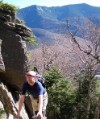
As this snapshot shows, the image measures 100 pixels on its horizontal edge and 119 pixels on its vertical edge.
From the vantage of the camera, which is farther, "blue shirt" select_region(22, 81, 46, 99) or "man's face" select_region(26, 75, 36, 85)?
"blue shirt" select_region(22, 81, 46, 99)

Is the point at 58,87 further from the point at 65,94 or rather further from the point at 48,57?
the point at 48,57

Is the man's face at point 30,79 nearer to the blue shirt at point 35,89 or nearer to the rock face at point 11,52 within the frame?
the blue shirt at point 35,89

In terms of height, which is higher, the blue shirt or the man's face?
the man's face

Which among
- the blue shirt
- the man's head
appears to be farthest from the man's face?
the blue shirt

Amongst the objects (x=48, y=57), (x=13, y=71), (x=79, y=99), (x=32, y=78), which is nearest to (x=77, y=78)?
(x=79, y=99)

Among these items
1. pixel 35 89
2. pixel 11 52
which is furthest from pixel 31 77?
pixel 11 52

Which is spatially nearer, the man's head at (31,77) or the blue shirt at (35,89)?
the man's head at (31,77)

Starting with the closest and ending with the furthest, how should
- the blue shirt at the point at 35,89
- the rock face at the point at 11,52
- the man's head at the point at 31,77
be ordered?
the man's head at the point at 31,77 < the blue shirt at the point at 35,89 < the rock face at the point at 11,52

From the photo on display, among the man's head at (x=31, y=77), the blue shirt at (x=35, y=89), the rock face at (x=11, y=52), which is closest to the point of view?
the man's head at (x=31, y=77)

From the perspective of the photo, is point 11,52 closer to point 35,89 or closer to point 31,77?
point 35,89

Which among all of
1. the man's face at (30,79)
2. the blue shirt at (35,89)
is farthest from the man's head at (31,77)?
the blue shirt at (35,89)

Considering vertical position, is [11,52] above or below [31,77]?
below

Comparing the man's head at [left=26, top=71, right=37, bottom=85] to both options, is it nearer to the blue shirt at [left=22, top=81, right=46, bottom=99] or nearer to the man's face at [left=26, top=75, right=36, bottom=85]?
the man's face at [left=26, top=75, right=36, bottom=85]

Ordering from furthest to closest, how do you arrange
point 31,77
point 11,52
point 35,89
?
point 11,52 < point 35,89 < point 31,77
